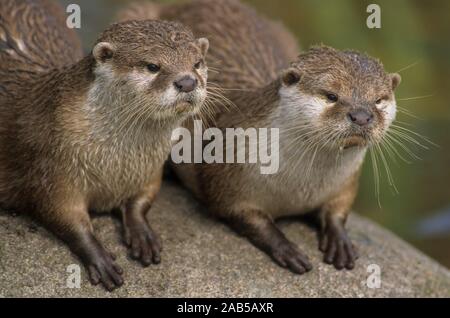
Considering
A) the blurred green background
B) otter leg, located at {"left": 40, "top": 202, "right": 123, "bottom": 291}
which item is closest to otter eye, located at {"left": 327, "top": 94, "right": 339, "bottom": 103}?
otter leg, located at {"left": 40, "top": 202, "right": 123, "bottom": 291}

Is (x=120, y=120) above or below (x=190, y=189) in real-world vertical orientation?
above

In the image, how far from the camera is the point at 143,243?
3854 mm

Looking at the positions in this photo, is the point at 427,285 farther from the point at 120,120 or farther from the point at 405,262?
the point at 120,120

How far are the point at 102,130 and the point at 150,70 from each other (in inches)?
13.5

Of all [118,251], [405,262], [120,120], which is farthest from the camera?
[405,262]

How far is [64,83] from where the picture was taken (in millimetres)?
3709

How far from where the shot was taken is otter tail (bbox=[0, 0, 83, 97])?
4.09 meters

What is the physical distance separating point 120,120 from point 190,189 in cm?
97

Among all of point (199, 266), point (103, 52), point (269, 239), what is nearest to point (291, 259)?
point (269, 239)

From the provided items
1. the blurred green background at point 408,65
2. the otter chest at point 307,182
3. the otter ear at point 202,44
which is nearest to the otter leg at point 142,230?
the otter chest at point 307,182

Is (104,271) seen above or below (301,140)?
below

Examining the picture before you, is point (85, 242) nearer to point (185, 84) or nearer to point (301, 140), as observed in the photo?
point (185, 84)

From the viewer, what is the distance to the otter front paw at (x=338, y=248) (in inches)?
163
